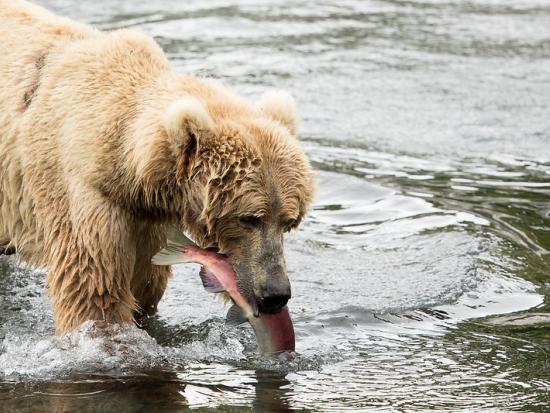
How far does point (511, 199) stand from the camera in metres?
10.6

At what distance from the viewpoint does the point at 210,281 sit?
21.4 ft

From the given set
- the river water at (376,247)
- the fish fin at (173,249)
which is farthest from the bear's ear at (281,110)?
the river water at (376,247)

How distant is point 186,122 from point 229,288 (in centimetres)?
97

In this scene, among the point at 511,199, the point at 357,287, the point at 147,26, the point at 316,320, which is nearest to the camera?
the point at 316,320

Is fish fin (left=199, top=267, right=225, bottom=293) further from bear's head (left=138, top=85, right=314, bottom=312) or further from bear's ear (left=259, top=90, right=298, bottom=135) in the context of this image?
bear's ear (left=259, top=90, right=298, bottom=135)

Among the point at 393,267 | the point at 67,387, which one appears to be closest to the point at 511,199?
the point at 393,267

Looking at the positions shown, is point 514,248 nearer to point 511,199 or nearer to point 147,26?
point 511,199

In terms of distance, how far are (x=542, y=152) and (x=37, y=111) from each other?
6.46 m

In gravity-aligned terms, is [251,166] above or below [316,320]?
above

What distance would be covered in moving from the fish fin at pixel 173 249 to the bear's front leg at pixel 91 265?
30cm

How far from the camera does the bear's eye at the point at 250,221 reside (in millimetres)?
6207

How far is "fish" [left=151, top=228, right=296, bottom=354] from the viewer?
6418 millimetres

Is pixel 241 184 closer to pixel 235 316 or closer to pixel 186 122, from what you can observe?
pixel 186 122

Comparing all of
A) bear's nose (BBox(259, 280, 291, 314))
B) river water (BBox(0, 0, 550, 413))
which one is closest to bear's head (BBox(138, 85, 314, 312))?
bear's nose (BBox(259, 280, 291, 314))
